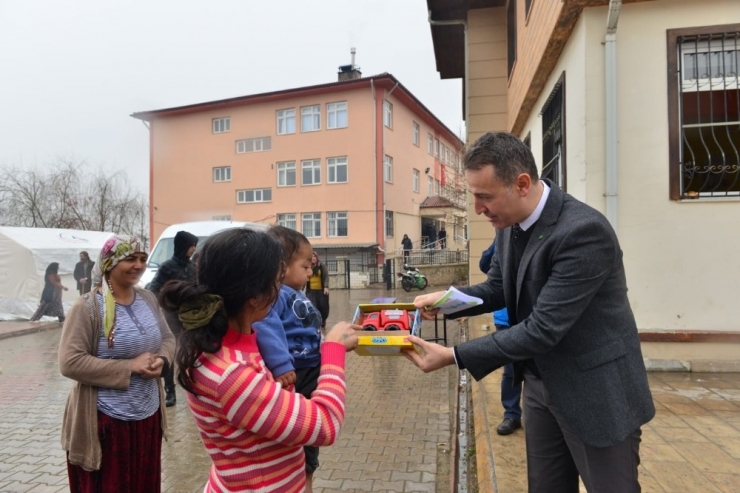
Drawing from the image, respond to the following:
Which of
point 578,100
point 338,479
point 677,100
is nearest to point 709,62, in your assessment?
point 677,100

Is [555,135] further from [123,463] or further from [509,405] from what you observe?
[123,463]

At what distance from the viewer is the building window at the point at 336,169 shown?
25.6 meters

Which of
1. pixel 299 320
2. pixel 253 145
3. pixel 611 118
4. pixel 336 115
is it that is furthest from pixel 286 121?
pixel 299 320

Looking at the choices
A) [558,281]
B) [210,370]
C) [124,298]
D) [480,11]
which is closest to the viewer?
[210,370]

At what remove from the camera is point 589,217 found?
5.95ft

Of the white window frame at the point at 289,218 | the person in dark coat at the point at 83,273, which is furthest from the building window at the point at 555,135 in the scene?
the white window frame at the point at 289,218

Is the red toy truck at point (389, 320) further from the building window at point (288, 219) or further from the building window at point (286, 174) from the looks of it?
the building window at point (286, 174)

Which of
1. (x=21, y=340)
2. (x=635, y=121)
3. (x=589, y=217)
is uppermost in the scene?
(x=635, y=121)

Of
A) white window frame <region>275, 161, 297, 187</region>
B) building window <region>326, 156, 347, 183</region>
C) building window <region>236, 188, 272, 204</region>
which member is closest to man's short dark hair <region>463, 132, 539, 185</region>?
building window <region>326, 156, 347, 183</region>

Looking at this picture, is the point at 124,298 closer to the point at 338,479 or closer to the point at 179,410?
the point at 338,479

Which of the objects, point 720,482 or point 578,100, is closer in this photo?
point 720,482

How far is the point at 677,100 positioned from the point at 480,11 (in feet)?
21.6

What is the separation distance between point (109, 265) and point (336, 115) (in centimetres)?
2389

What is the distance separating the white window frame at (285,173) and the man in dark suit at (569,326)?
25.2 metres
